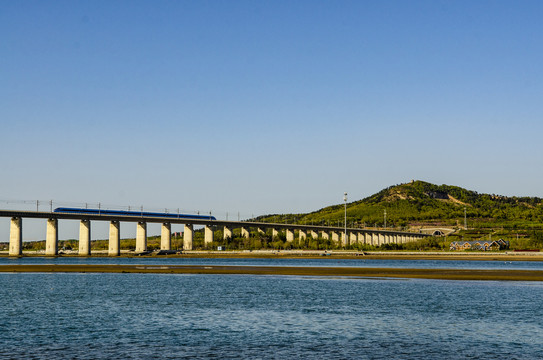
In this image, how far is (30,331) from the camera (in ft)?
112

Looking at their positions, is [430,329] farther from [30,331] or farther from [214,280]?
[214,280]

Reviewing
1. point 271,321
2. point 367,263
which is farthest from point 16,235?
point 271,321

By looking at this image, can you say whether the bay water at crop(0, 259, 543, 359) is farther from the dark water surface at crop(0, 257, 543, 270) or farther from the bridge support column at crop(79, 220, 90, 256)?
the bridge support column at crop(79, 220, 90, 256)

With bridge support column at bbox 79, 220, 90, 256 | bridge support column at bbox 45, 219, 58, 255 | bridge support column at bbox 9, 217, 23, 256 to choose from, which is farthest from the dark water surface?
bridge support column at bbox 79, 220, 90, 256

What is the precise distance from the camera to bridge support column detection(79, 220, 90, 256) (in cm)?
18225

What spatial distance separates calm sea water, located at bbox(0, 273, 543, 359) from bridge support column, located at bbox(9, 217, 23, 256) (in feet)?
363

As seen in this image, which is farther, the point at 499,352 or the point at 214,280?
the point at 214,280

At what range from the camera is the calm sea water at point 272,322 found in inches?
1126

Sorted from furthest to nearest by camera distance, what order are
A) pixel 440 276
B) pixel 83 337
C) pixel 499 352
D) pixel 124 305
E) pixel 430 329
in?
pixel 440 276
pixel 124 305
pixel 430 329
pixel 83 337
pixel 499 352

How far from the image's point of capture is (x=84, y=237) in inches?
7303

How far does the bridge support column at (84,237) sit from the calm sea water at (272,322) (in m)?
121

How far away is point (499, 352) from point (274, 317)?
52.1 ft

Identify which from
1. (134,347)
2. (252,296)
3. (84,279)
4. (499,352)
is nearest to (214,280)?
(84,279)

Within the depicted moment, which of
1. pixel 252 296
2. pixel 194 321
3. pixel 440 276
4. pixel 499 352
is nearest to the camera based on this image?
pixel 499 352
